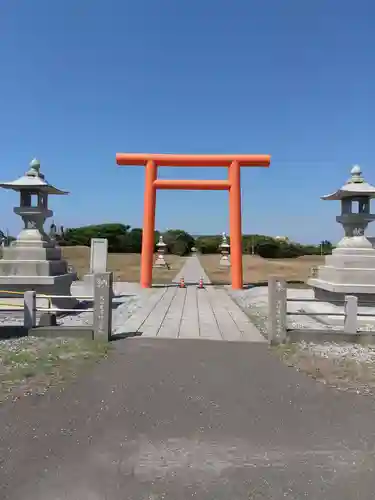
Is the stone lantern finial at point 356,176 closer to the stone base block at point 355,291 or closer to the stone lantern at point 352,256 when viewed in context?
the stone lantern at point 352,256

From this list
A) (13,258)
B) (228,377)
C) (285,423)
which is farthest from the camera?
(13,258)

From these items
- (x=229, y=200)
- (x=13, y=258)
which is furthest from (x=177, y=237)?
(x=13, y=258)

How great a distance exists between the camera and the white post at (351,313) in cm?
629

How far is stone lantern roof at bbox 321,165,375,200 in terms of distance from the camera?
10.3 metres

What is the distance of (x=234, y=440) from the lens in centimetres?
306

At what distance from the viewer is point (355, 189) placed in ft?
33.8

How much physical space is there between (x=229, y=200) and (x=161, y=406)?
12455 mm

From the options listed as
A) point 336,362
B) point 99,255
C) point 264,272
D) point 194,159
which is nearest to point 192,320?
point 336,362

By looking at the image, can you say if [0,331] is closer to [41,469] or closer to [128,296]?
[41,469]

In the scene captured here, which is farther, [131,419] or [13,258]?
[13,258]

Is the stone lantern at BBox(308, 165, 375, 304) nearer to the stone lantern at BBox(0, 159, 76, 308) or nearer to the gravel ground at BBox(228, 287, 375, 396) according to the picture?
the gravel ground at BBox(228, 287, 375, 396)

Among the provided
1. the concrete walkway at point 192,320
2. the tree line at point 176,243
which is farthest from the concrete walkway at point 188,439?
the tree line at point 176,243

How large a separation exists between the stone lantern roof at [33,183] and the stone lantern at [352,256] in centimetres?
757

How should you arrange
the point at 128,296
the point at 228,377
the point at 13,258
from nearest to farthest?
the point at 228,377 → the point at 13,258 → the point at 128,296
